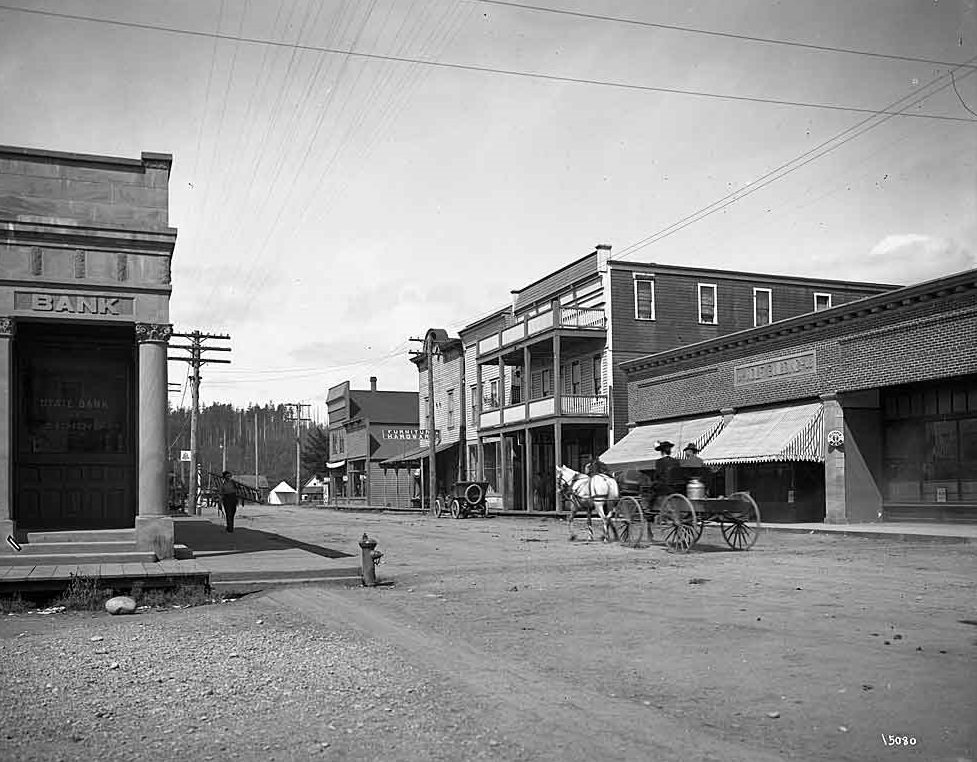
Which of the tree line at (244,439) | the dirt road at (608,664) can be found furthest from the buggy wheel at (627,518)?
the tree line at (244,439)

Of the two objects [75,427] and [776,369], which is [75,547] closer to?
[75,427]

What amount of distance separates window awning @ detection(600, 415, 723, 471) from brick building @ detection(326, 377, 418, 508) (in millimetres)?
33678

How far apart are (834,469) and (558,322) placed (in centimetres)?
1462

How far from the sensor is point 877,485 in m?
26.2

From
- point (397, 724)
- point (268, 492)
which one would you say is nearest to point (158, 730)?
point (397, 724)

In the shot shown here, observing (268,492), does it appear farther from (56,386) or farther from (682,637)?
(682,637)

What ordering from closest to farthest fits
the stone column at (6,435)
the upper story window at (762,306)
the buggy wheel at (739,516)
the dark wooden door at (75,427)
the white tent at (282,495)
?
the stone column at (6,435)
the dark wooden door at (75,427)
the buggy wheel at (739,516)
the upper story window at (762,306)
the white tent at (282,495)

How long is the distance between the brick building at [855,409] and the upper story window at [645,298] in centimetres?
569

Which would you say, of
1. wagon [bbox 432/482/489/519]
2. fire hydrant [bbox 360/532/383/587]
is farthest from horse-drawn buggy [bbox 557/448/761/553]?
wagon [bbox 432/482/489/519]

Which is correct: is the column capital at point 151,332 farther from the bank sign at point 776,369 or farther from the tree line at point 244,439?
the tree line at point 244,439

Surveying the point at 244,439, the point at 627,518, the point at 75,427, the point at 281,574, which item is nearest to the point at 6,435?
the point at 75,427

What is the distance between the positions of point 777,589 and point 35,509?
12.6 m

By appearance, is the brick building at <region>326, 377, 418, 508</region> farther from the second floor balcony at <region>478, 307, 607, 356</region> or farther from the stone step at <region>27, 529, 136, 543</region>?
the stone step at <region>27, 529, 136, 543</region>

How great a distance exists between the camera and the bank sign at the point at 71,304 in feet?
48.4
